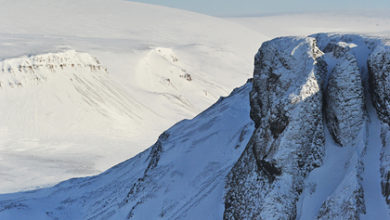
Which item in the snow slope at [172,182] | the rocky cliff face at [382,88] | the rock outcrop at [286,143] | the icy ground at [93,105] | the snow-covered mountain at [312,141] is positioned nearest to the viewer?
the snow-covered mountain at [312,141]

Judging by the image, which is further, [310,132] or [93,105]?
[93,105]

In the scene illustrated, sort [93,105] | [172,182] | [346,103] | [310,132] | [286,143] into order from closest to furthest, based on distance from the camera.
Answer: [286,143], [310,132], [346,103], [172,182], [93,105]

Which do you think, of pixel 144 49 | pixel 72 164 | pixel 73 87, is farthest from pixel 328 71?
pixel 144 49

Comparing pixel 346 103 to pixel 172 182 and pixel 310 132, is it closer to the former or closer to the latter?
pixel 310 132

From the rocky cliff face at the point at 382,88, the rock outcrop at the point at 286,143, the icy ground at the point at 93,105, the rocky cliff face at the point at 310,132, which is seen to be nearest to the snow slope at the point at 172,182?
the rock outcrop at the point at 286,143

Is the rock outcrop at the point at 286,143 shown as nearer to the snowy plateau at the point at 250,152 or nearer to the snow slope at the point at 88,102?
the snowy plateau at the point at 250,152

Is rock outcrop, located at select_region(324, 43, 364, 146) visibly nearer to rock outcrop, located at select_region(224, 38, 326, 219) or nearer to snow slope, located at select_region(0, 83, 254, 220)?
rock outcrop, located at select_region(224, 38, 326, 219)

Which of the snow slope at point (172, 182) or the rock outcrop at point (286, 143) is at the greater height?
the rock outcrop at point (286, 143)

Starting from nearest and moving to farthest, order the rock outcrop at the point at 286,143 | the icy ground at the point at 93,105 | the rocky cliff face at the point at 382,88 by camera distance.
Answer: the rocky cliff face at the point at 382,88 < the rock outcrop at the point at 286,143 < the icy ground at the point at 93,105

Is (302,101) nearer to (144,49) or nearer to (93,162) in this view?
(93,162)

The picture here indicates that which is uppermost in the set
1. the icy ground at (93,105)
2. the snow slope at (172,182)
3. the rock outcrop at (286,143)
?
the rock outcrop at (286,143)

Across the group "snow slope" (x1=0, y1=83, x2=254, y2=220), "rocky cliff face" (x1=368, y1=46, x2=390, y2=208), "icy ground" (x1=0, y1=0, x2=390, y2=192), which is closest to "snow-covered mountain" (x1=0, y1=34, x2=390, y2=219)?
"rocky cliff face" (x1=368, y1=46, x2=390, y2=208)

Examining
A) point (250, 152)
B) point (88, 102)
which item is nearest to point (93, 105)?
point (88, 102)

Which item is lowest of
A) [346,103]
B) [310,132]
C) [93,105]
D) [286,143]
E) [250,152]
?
[93,105]
